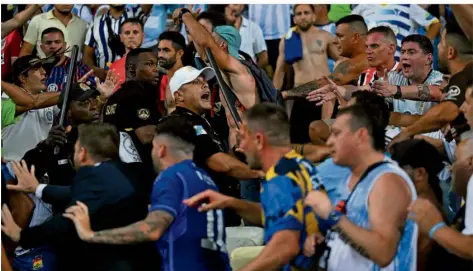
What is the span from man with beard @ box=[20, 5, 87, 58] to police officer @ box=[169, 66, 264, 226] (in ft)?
6.81

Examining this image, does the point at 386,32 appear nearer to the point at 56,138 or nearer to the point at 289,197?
the point at 56,138

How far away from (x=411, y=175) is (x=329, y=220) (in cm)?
112

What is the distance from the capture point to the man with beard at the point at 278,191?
7.09m

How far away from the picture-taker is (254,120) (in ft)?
24.9

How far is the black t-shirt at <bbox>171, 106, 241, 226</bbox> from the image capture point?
28.1ft

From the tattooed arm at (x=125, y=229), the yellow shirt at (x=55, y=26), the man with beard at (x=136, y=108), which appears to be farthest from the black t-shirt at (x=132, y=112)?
the yellow shirt at (x=55, y=26)

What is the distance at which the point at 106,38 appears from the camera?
11.4m

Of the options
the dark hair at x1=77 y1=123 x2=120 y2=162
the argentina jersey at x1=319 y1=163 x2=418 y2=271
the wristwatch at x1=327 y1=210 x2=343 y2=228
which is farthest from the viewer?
the dark hair at x1=77 y1=123 x2=120 y2=162

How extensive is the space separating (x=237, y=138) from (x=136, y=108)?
36.9 inches

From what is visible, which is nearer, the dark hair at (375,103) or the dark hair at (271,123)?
the dark hair at (271,123)

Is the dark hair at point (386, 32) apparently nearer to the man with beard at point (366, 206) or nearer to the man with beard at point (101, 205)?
the man with beard at point (366, 206)

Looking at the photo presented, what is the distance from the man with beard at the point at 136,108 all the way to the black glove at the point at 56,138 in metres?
0.33

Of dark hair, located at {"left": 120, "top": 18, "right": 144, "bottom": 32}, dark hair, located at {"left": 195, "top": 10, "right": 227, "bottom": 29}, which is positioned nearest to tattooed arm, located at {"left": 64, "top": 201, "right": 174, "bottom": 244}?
dark hair, located at {"left": 195, "top": 10, "right": 227, "bottom": 29}

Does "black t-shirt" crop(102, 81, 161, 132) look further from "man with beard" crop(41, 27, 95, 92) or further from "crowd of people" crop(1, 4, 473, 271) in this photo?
"man with beard" crop(41, 27, 95, 92)
